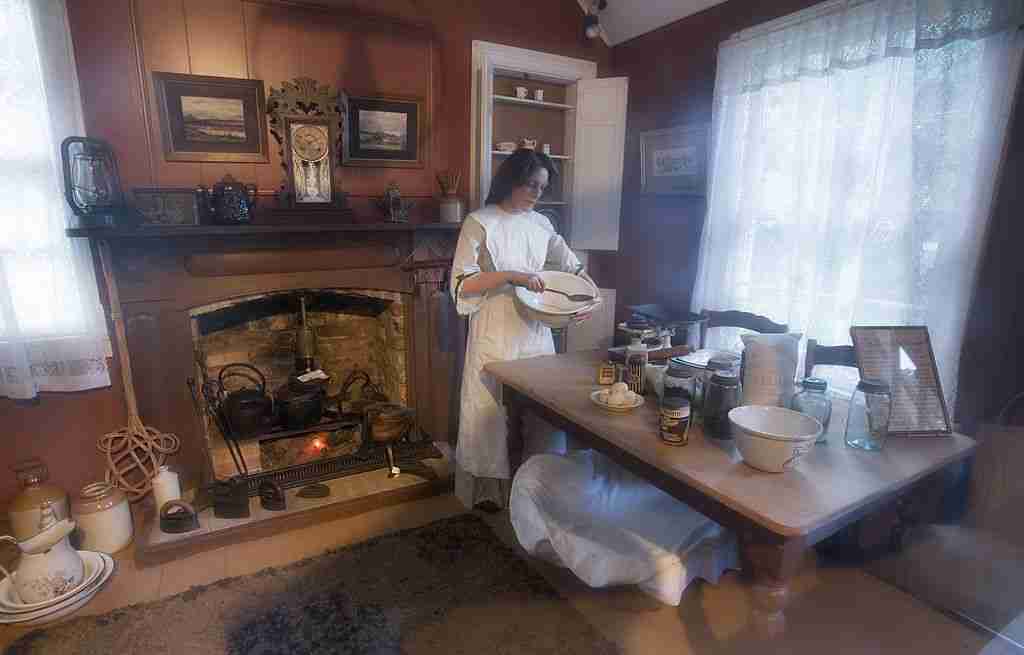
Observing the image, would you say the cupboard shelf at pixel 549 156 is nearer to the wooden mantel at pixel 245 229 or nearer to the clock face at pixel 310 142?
the wooden mantel at pixel 245 229

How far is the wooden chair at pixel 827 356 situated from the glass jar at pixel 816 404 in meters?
0.37

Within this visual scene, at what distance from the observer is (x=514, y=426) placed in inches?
74.6

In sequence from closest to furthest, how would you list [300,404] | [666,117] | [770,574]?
[770,574], [300,404], [666,117]

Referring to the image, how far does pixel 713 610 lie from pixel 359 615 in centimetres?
115

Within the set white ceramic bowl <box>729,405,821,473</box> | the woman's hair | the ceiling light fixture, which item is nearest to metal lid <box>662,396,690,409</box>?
white ceramic bowl <box>729,405,821,473</box>

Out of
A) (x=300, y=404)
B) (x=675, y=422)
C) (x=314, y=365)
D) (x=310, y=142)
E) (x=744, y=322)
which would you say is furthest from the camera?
(x=314, y=365)

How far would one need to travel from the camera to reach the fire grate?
232 centimetres

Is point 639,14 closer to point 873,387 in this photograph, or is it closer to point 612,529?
point 873,387

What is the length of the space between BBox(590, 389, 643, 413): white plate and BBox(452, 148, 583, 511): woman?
1.69 feet

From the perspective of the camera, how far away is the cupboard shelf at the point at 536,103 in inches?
112

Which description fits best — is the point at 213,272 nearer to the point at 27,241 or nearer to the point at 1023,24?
the point at 27,241

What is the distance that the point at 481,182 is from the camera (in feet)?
9.06

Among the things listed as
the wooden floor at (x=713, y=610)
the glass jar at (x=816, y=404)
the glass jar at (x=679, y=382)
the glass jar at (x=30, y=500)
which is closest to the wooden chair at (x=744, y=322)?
the glass jar at (x=816, y=404)

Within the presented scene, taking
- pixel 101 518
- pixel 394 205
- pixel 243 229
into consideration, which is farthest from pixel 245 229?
pixel 101 518
